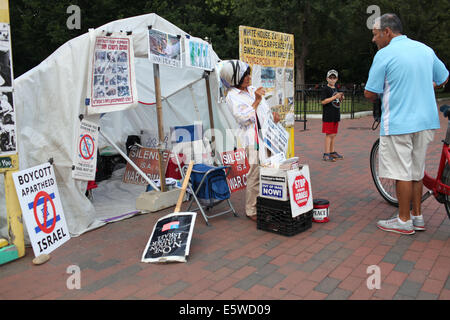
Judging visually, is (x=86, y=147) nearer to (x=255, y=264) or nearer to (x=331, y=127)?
(x=255, y=264)

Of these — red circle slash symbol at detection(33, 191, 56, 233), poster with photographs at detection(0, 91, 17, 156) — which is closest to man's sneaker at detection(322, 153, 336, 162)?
red circle slash symbol at detection(33, 191, 56, 233)

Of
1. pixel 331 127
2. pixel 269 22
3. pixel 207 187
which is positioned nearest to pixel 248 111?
pixel 207 187

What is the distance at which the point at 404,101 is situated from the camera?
3.99 meters

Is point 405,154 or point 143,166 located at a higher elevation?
point 405,154

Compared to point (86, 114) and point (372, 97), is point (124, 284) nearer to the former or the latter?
point (86, 114)

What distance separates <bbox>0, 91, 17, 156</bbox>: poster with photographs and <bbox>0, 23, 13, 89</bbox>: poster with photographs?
10cm

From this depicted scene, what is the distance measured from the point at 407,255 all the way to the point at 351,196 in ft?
6.68

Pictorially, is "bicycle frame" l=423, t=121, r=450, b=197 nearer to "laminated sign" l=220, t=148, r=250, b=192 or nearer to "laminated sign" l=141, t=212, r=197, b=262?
"laminated sign" l=141, t=212, r=197, b=262

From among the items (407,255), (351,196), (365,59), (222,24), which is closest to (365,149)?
(351,196)

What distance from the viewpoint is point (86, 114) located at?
480 cm

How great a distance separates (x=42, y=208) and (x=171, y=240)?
1.40 m

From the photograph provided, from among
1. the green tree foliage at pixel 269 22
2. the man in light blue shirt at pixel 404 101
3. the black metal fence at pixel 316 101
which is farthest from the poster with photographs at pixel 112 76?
the green tree foliage at pixel 269 22

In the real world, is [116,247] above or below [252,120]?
below

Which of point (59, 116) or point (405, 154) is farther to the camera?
point (59, 116)
